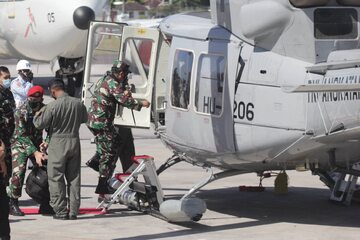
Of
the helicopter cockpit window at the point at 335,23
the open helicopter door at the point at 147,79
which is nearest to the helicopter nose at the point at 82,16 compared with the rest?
the open helicopter door at the point at 147,79

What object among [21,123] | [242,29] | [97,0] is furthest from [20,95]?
[97,0]

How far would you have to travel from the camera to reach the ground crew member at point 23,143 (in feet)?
34.0

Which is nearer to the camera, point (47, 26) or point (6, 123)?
point (6, 123)

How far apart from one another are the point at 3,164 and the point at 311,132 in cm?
296

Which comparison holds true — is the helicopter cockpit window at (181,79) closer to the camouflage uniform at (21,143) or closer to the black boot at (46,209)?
the camouflage uniform at (21,143)

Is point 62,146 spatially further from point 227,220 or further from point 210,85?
point 227,220

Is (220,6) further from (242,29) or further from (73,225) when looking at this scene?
(73,225)

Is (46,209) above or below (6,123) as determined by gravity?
below

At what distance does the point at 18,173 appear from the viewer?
1048 cm

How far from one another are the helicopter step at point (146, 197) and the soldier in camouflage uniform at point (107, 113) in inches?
10.0

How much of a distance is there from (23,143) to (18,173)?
0.35m

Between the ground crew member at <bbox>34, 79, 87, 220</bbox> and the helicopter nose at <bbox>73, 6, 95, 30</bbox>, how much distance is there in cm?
1375

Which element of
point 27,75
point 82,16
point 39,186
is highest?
point 82,16

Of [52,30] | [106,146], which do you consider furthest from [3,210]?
[52,30]
